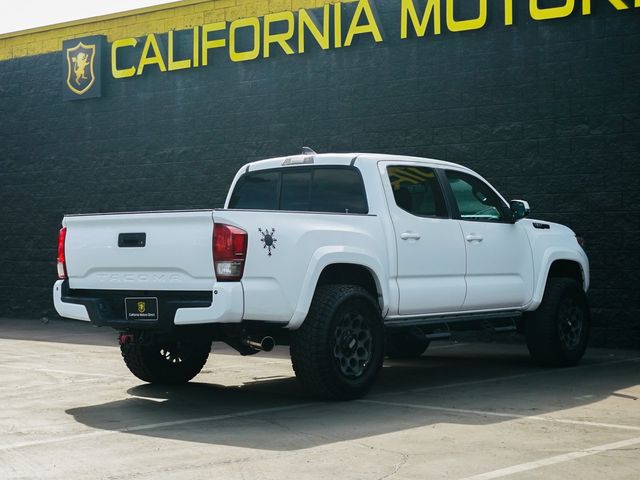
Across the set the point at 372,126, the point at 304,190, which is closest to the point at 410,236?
the point at 304,190

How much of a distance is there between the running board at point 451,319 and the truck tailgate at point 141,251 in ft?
6.62

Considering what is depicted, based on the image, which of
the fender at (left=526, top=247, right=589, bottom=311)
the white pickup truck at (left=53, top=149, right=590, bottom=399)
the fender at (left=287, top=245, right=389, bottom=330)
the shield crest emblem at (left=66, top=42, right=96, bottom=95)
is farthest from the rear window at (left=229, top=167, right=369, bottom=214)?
the shield crest emblem at (left=66, top=42, right=96, bottom=95)

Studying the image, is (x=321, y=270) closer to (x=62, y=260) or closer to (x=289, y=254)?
(x=289, y=254)

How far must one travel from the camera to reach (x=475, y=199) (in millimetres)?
10672

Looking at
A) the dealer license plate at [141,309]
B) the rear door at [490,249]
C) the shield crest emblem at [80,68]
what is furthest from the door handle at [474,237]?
the shield crest emblem at [80,68]

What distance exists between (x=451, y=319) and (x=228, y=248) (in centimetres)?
275

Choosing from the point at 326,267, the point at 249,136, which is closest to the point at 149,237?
the point at 326,267

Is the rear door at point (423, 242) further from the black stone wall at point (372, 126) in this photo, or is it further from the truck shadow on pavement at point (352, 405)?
the black stone wall at point (372, 126)

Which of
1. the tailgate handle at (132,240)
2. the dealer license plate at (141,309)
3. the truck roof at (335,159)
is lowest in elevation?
the dealer license plate at (141,309)

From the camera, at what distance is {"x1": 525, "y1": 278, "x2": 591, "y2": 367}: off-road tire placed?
11.0 m

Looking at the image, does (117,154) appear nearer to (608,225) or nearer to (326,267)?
(608,225)

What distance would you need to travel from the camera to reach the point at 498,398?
8961 mm

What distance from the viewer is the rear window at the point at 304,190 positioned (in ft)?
31.5

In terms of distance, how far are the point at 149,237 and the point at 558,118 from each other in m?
7.16
